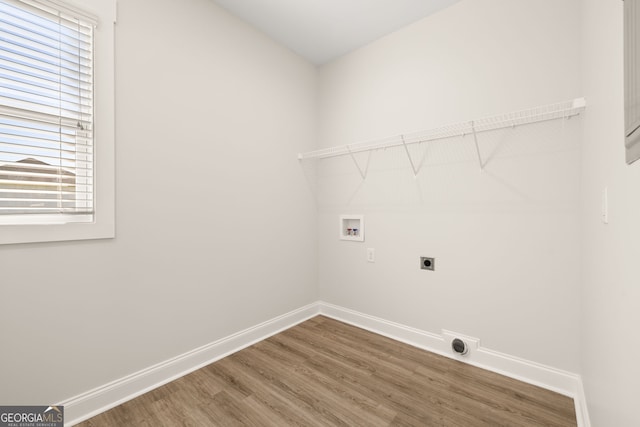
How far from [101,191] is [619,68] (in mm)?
2188

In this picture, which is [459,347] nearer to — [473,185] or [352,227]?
[473,185]

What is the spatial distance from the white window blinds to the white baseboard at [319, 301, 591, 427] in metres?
2.22

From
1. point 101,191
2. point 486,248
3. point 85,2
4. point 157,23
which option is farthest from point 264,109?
point 486,248

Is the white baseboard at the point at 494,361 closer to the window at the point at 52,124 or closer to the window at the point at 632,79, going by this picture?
the window at the point at 632,79

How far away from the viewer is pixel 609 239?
2.99 ft

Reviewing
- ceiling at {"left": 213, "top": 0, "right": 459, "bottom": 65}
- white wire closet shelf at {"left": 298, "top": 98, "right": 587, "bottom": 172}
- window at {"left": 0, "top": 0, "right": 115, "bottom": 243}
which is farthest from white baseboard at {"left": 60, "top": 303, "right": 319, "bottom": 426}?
ceiling at {"left": 213, "top": 0, "right": 459, "bottom": 65}

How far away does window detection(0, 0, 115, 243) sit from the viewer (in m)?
1.27

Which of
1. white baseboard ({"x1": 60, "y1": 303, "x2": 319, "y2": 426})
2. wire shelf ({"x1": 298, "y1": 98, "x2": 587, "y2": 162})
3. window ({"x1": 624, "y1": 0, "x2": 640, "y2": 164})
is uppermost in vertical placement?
wire shelf ({"x1": 298, "y1": 98, "x2": 587, "y2": 162})

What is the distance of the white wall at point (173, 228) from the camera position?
1.36 metres

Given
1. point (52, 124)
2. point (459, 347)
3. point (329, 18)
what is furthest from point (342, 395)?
point (329, 18)

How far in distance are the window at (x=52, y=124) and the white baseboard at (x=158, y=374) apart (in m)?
0.85

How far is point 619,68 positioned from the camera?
0.79 m

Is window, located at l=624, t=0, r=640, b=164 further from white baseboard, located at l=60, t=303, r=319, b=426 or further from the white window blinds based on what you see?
white baseboard, located at l=60, t=303, r=319, b=426

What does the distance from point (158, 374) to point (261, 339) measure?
30.9 inches
